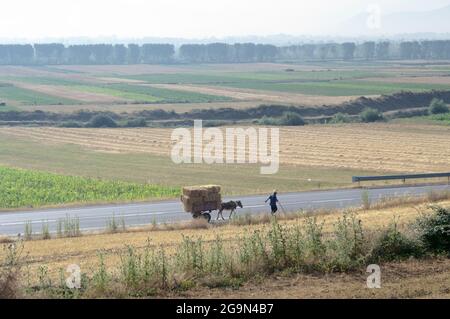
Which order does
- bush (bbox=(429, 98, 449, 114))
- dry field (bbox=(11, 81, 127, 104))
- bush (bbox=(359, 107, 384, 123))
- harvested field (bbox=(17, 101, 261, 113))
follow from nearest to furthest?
bush (bbox=(359, 107, 384, 123))
bush (bbox=(429, 98, 449, 114))
harvested field (bbox=(17, 101, 261, 113))
dry field (bbox=(11, 81, 127, 104))

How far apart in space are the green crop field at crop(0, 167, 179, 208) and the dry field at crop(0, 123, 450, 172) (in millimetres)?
12971

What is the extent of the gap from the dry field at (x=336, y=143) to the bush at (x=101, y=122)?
165 inches

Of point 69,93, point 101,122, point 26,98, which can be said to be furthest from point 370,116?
point 69,93

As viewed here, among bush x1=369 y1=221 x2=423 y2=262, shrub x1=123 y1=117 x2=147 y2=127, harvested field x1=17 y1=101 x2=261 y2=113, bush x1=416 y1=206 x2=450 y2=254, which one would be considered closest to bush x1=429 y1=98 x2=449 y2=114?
harvested field x1=17 y1=101 x2=261 y2=113

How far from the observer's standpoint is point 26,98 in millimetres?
113875

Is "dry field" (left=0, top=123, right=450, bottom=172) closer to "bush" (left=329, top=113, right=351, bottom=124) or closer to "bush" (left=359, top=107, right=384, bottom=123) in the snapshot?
"bush" (left=359, top=107, right=384, bottom=123)

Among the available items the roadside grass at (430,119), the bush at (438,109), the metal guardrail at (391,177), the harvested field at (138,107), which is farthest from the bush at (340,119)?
the metal guardrail at (391,177)

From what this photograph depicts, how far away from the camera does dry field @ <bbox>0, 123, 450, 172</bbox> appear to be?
174 ft

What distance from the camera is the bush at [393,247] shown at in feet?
52.3

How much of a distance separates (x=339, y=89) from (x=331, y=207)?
94998mm

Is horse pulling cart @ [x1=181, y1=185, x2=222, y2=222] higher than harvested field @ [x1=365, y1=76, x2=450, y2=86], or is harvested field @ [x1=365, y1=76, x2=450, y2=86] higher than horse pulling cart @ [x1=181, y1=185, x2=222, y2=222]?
horse pulling cart @ [x1=181, y1=185, x2=222, y2=222]

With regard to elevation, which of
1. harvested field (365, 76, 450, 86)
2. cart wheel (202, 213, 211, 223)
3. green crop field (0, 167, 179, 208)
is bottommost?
harvested field (365, 76, 450, 86)

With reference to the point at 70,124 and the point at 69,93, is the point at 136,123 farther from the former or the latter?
the point at 69,93

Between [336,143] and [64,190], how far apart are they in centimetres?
2618
